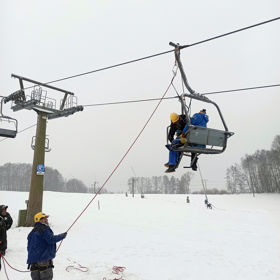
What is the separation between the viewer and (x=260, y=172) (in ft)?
246

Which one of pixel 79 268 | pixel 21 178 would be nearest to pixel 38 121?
pixel 79 268

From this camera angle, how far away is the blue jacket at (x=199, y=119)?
20.5ft

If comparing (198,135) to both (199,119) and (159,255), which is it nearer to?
(199,119)

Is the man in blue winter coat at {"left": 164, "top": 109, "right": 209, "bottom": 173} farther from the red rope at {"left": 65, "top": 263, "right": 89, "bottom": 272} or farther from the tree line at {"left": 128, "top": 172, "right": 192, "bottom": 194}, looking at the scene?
the tree line at {"left": 128, "top": 172, "right": 192, "bottom": 194}

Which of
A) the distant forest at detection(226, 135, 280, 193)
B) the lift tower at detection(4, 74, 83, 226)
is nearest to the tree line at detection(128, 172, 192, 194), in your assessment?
the distant forest at detection(226, 135, 280, 193)

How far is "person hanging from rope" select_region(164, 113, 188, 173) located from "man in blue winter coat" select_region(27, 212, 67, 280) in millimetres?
3807

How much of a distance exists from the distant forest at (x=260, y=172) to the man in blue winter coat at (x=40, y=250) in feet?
239

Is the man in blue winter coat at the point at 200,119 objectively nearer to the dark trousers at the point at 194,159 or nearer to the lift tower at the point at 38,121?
the dark trousers at the point at 194,159

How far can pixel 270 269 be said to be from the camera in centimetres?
834

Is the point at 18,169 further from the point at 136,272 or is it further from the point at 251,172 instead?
the point at 136,272

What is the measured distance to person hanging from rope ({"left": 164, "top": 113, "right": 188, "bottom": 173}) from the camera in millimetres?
6449

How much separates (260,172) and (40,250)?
8226cm

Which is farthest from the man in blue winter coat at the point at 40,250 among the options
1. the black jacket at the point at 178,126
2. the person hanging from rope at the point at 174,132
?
the black jacket at the point at 178,126

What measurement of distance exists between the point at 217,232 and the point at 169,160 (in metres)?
10.6
